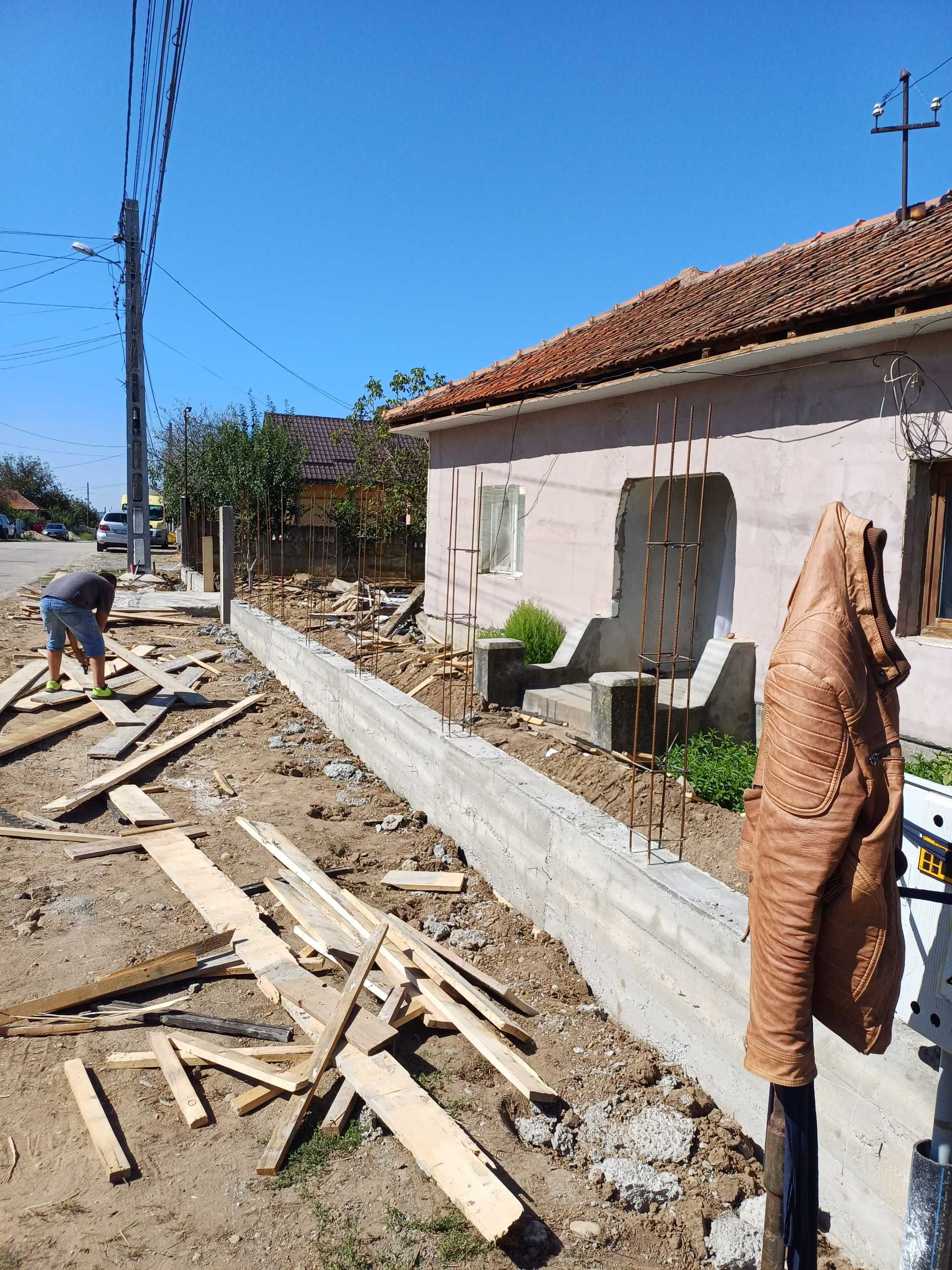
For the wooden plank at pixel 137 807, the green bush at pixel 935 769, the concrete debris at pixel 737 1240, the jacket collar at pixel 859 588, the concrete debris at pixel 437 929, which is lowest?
the concrete debris at pixel 737 1240

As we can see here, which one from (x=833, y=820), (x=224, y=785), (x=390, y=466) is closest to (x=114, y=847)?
(x=224, y=785)

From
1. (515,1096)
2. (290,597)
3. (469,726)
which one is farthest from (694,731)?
(290,597)

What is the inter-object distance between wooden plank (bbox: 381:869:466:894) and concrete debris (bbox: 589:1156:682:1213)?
266 cm

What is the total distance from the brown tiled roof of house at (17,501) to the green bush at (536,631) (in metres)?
75.4

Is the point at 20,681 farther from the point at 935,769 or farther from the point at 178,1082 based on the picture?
the point at 935,769

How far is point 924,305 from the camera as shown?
6.10 metres

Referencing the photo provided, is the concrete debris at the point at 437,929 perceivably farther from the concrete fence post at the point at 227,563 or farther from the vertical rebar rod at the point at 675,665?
the concrete fence post at the point at 227,563

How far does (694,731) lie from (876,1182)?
4.81 meters

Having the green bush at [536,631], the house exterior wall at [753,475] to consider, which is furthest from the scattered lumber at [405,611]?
the green bush at [536,631]

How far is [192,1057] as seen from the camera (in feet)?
13.2

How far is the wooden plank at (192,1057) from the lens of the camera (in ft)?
13.0

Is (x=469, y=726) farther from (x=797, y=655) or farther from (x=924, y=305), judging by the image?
(x=797, y=655)

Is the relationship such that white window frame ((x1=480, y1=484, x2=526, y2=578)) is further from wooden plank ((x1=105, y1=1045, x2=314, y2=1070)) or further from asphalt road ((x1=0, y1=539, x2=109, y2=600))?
asphalt road ((x1=0, y1=539, x2=109, y2=600))

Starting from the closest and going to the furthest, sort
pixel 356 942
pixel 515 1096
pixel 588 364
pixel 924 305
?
pixel 515 1096, pixel 356 942, pixel 924 305, pixel 588 364
